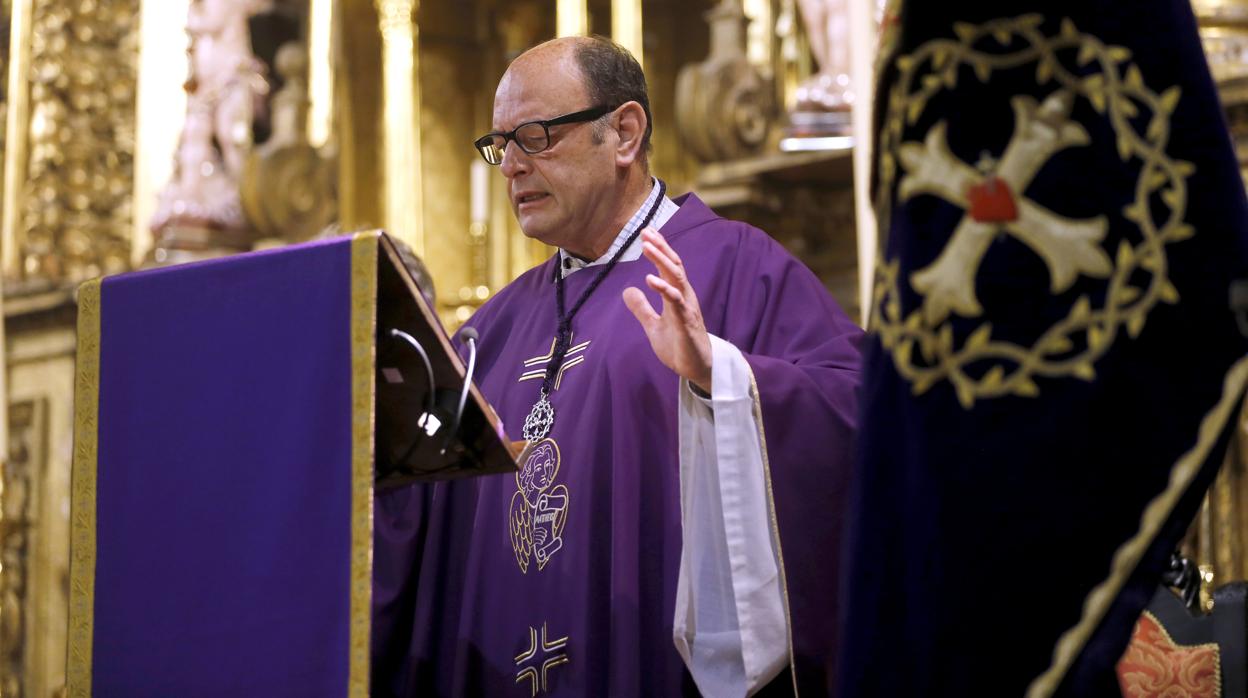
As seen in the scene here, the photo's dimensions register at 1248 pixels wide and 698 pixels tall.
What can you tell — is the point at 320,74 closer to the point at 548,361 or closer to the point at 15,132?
the point at 15,132

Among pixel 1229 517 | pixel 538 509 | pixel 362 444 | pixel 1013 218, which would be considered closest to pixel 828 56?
pixel 1229 517

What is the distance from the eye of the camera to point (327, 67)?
7730mm

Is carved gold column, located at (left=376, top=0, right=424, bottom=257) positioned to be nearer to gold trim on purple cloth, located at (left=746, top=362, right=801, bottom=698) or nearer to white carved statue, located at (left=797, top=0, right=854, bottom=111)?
white carved statue, located at (left=797, top=0, right=854, bottom=111)

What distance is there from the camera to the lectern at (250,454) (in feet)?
7.79

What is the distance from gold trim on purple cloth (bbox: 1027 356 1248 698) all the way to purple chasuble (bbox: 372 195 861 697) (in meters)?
1.09

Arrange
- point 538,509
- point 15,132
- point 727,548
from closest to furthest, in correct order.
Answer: point 727,548 < point 538,509 < point 15,132

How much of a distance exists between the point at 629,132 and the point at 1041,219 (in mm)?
1741

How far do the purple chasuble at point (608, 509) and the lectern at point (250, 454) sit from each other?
36 cm

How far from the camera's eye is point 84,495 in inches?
105

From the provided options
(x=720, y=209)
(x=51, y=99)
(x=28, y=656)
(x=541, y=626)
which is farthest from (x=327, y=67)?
(x=541, y=626)

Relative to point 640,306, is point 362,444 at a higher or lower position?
lower

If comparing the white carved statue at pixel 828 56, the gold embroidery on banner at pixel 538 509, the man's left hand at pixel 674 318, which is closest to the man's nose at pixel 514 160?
the gold embroidery on banner at pixel 538 509

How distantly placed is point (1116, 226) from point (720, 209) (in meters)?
4.69

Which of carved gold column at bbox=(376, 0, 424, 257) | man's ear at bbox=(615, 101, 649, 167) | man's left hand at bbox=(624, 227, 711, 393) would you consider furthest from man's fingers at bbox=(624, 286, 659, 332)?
carved gold column at bbox=(376, 0, 424, 257)
